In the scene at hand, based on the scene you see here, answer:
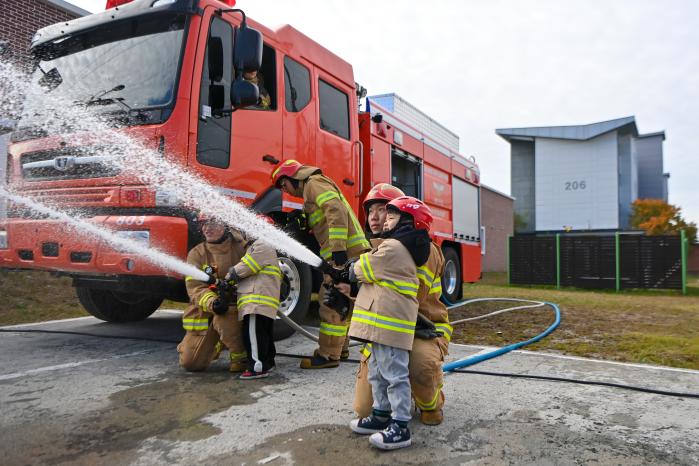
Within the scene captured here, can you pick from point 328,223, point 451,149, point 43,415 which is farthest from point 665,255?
point 43,415

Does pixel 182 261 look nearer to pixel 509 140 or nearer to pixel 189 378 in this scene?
pixel 189 378

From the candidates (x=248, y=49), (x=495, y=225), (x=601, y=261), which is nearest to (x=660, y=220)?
(x=495, y=225)

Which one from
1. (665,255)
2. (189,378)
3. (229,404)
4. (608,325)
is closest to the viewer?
(229,404)

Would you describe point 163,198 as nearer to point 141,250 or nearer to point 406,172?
point 141,250

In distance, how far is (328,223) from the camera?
4223 mm

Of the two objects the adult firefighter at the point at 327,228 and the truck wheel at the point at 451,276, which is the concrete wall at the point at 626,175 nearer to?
the truck wheel at the point at 451,276

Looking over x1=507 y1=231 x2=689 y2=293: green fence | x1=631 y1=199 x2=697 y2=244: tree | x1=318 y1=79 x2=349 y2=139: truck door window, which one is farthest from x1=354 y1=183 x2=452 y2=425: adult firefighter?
x1=631 y1=199 x2=697 y2=244: tree

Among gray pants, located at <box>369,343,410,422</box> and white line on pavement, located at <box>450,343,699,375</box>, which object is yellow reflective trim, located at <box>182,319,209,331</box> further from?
white line on pavement, located at <box>450,343,699,375</box>

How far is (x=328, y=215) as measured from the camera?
13.8 feet

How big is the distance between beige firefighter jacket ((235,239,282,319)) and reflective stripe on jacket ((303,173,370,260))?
0.49 meters

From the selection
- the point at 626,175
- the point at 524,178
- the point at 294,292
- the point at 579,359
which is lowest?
the point at 579,359

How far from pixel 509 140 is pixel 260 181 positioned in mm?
48984

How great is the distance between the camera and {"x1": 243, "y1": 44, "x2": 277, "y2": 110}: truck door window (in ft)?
16.0

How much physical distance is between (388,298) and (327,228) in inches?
68.4
